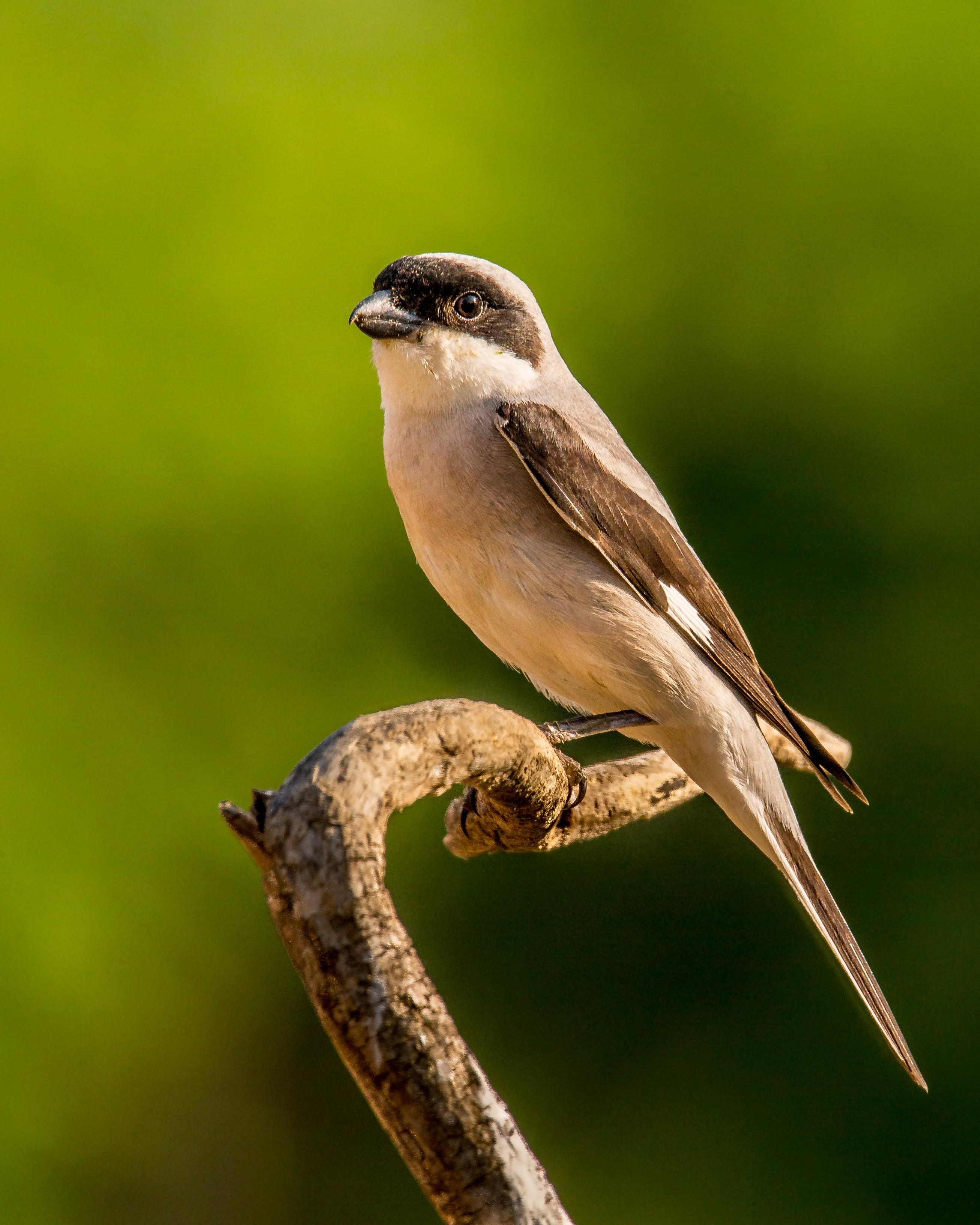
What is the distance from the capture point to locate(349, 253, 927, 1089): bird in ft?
5.77

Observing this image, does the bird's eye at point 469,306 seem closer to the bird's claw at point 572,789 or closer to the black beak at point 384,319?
the black beak at point 384,319

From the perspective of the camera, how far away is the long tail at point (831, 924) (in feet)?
5.48

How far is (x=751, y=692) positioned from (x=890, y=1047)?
558 millimetres

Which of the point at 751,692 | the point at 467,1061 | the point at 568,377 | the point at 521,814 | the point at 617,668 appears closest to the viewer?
the point at 467,1061

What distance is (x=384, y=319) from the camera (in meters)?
1.81

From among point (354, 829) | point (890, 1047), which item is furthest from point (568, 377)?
point (354, 829)

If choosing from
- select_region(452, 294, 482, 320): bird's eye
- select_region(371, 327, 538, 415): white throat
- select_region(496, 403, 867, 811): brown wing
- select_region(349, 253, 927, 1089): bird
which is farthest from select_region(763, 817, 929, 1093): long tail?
select_region(452, 294, 482, 320): bird's eye

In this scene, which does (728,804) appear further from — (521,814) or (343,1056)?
(343,1056)

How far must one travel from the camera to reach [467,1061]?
915mm

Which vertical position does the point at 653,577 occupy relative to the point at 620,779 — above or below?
above

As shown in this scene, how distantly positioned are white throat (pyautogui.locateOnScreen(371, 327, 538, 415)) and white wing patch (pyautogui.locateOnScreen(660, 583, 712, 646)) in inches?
15.5

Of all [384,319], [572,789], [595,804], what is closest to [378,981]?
[572,789]

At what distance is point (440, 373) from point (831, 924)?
101cm

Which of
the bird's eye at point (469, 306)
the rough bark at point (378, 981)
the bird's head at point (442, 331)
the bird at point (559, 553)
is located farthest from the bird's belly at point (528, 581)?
the rough bark at point (378, 981)
